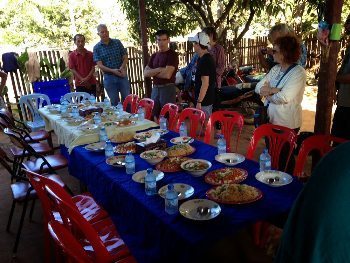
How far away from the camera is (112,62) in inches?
243

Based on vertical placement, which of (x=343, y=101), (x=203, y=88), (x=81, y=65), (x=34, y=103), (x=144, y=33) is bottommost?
(x=34, y=103)

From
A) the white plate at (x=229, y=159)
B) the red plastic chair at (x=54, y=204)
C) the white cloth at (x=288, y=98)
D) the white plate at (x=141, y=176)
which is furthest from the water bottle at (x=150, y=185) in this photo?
the white cloth at (x=288, y=98)

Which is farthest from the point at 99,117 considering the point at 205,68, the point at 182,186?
the point at 182,186

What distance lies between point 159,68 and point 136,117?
132 centimetres

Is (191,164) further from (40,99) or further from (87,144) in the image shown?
(40,99)

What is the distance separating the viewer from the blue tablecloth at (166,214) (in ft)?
5.62

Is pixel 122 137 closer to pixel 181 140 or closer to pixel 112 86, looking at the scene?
pixel 181 140

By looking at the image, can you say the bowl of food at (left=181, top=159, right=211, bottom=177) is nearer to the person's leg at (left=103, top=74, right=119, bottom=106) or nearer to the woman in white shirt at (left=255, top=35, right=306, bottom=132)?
the woman in white shirt at (left=255, top=35, right=306, bottom=132)

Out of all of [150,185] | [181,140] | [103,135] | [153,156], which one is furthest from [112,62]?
[150,185]

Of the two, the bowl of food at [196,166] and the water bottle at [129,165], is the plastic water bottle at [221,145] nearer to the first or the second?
the bowl of food at [196,166]

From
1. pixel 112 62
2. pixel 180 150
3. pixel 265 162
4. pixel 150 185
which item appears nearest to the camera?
pixel 150 185

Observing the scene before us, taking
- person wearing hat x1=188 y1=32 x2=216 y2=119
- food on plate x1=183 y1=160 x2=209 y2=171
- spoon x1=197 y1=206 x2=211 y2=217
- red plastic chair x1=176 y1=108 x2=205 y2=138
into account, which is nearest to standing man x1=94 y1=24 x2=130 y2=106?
person wearing hat x1=188 y1=32 x2=216 y2=119

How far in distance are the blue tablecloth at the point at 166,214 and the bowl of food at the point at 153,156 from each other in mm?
56

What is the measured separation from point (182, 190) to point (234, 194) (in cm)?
36
